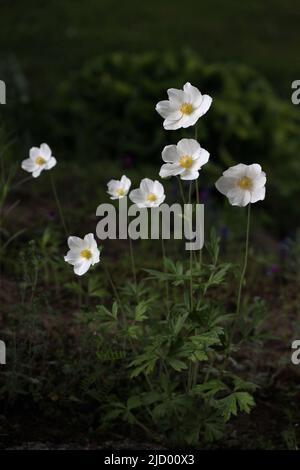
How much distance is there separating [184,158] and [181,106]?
18 centimetres

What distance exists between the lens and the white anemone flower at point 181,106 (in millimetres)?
2428

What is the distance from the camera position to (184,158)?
241 cm

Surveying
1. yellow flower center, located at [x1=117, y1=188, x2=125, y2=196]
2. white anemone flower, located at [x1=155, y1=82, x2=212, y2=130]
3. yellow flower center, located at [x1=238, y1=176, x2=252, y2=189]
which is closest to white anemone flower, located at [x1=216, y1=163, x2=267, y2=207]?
yellow flower center, located at [x1=238, y1=176, x2=252, y2=189]

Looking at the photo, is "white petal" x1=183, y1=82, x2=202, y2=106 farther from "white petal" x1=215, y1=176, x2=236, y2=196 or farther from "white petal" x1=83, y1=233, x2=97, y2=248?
"white petal" x1=83, y1=233, x2=97, y2=248

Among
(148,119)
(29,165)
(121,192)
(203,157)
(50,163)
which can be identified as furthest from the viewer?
(148,119)

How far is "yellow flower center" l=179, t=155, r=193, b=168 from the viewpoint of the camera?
2391 millimetres

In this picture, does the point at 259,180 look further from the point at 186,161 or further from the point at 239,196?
the point at 186,161

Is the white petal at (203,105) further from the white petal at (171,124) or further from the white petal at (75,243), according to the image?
the white petal at (75,243)

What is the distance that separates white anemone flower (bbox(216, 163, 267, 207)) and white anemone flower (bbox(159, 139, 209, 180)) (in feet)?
0.34

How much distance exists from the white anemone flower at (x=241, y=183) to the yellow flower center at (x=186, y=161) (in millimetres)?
111

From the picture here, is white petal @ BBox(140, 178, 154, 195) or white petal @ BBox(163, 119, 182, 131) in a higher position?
white petal @ BBox(163, 119, 182, 131)

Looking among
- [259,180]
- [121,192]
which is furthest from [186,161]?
[121,192]

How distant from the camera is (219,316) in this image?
2.68 metres

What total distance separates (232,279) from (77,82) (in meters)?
3.20
